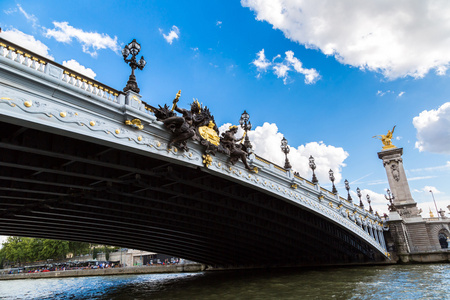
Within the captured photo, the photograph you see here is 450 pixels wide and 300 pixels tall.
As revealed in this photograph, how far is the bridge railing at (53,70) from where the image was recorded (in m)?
10.7

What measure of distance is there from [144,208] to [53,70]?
1522 cm

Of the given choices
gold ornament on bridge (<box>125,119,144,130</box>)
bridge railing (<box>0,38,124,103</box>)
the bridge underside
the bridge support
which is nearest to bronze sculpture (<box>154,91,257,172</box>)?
gold ornament on bridge (<box>125,119,144,130</box>)

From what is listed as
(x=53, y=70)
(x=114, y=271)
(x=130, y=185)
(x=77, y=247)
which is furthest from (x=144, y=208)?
(x=77, y=247)

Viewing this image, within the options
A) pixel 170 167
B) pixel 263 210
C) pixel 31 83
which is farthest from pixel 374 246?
pixel 31 83

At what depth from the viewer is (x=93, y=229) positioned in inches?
1209

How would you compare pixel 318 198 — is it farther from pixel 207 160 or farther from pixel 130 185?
pixel 130 185

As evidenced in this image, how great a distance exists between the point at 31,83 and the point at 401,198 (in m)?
63.9

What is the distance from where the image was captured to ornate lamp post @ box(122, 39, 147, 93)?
14.5 metres

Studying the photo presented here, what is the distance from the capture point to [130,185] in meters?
20.2

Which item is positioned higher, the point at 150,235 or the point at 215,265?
the point at 150,235

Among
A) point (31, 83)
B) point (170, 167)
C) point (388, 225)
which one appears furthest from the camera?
point (388, 225)

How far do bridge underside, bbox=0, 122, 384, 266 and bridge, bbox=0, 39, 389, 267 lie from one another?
0.07 meters

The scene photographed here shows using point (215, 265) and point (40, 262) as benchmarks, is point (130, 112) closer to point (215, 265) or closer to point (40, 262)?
point (215, 265)

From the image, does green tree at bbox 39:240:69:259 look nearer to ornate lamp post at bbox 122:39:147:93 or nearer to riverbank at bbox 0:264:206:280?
riverbank at bbox 0:264:206:280
